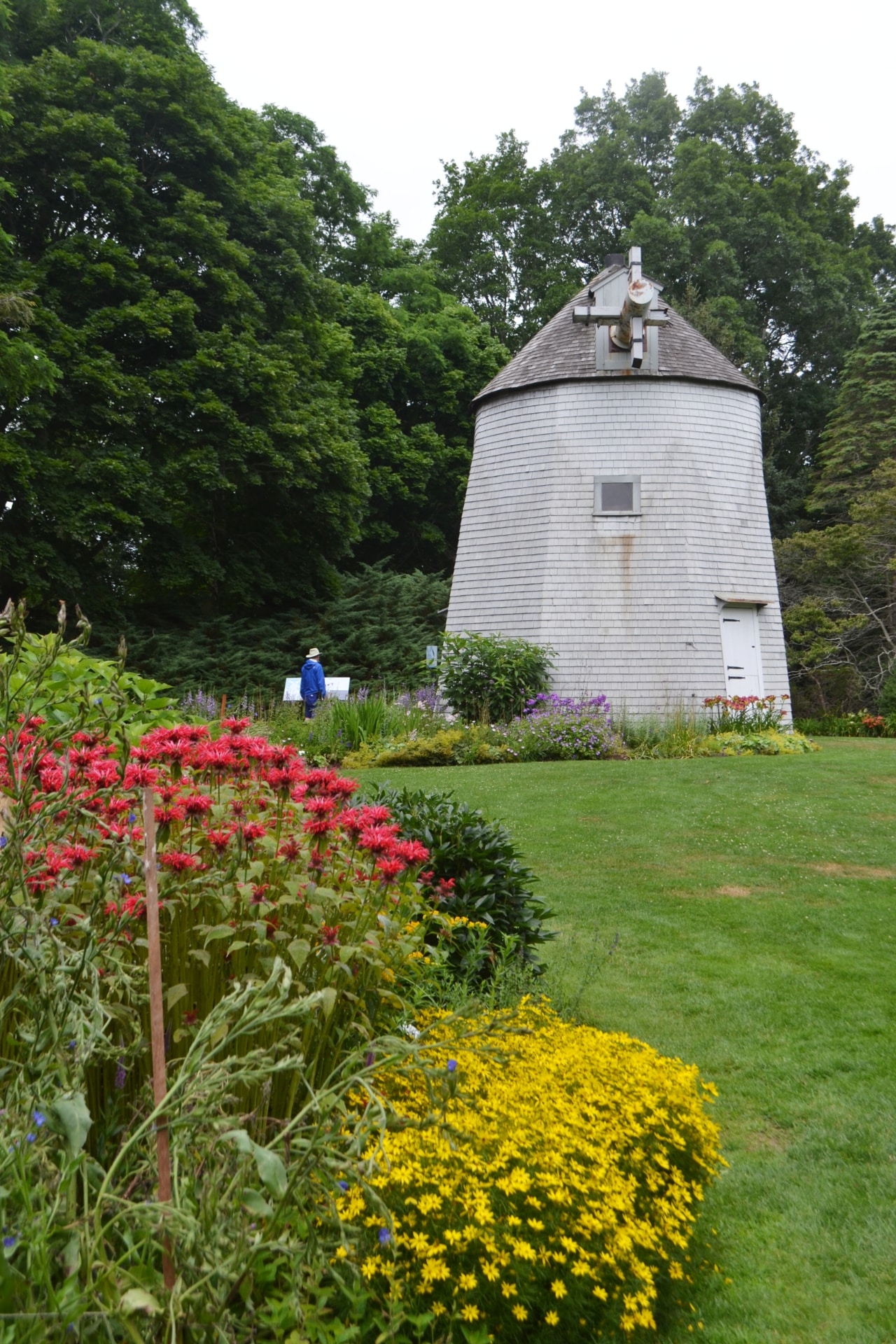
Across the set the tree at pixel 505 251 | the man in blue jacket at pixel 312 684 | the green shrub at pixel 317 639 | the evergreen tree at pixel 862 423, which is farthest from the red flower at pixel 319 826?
the tree at pixel 505 251

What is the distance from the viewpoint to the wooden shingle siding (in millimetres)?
17000

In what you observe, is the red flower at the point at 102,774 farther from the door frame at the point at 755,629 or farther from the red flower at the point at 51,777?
the door frame at the point at 755,629

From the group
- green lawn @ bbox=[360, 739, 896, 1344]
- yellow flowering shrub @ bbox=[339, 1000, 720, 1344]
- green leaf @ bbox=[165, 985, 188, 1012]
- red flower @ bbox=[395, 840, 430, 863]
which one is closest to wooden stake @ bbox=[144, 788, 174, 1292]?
yellow flowering shrub @ bbox=[339, 1000, 720, 1344]

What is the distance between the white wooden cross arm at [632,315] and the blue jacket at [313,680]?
7.50 m

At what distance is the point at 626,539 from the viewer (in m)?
17.3

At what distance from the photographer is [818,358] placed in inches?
1318

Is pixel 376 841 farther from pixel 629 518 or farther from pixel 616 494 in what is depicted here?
pixel 616 494

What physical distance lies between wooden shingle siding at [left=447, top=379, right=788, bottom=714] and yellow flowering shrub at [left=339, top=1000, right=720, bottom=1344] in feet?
46.0

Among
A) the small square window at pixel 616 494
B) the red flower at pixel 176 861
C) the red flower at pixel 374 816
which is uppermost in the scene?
the small square window at pixel 616 494

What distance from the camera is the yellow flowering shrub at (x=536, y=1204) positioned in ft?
7.51

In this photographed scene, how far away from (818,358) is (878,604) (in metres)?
10.9

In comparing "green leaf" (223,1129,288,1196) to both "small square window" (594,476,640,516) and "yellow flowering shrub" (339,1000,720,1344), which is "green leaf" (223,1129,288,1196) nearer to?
"yellow flowering shrub" (339,1000,720,1344)

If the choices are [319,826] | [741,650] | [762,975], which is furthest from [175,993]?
[741,650]

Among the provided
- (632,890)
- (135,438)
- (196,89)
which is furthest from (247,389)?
(632,890)
